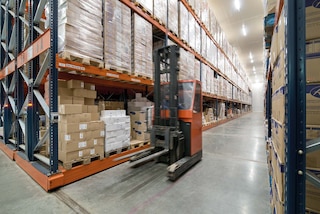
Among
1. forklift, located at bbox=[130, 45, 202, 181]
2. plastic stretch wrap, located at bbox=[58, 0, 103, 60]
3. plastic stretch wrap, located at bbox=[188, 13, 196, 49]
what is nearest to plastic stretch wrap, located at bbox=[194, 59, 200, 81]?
plastic stretch wrap, located at bbox=[188, 13, 196, 49]

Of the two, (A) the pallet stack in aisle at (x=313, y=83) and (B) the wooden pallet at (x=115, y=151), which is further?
(B) the wooden pallet at (x=115, y=151)

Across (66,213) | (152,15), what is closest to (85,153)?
(66,213)

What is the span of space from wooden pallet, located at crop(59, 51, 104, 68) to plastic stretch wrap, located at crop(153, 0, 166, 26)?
2763 millimetres

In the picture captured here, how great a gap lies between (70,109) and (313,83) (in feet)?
10.8

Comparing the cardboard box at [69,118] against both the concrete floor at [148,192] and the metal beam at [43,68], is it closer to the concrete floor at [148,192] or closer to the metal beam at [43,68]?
the metal beam at [43,68]

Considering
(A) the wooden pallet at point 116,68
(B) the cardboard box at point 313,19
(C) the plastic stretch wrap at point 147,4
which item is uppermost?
(C) the plastic stretch wrap at point 147,4

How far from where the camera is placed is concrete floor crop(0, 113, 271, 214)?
7.06 feet

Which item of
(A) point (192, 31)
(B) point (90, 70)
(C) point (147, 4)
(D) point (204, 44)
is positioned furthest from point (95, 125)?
(D) point (204, 44)

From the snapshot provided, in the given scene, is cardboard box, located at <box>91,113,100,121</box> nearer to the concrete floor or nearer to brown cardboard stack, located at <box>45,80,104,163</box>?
brown cardboard stack, located at <box>45,80,104,163</box>

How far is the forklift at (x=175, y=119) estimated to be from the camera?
355cm

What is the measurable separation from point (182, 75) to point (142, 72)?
211cm

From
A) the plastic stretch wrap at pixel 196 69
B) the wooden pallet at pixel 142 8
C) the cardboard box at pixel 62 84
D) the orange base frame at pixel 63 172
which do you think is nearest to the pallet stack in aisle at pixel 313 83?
the orange base frame at pixel 63 172

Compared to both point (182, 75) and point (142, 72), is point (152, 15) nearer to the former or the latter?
point (142, 72)

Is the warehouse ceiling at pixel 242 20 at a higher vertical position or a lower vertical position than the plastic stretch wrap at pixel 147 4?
higher
